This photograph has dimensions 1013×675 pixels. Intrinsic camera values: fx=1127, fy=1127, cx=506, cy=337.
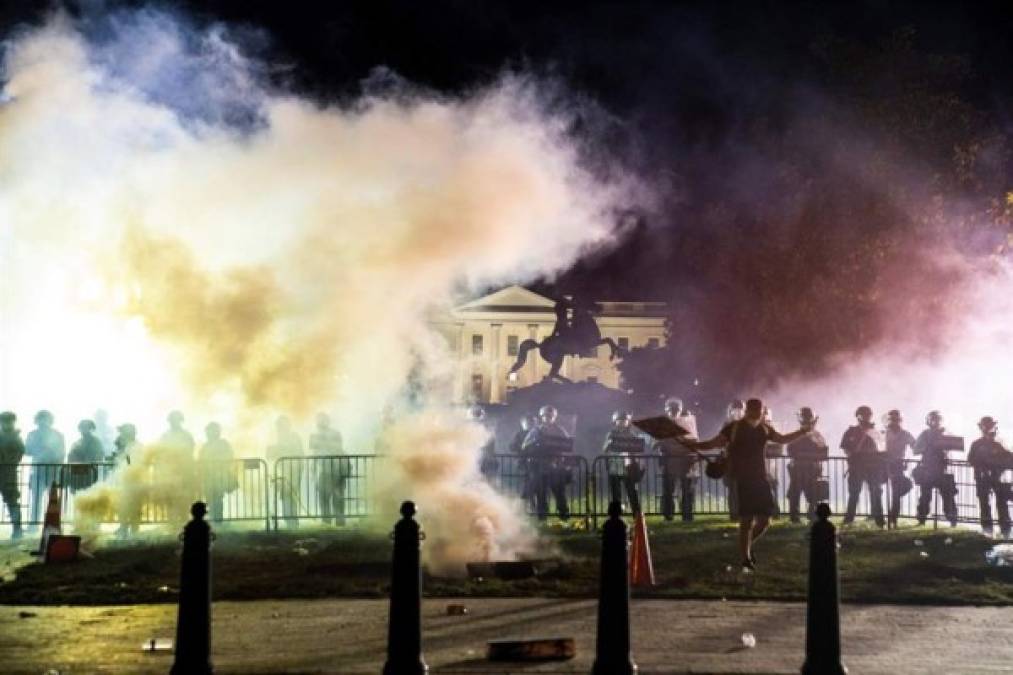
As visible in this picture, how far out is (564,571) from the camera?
1205 cm

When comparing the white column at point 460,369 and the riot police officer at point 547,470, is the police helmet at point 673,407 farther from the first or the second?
the white column at point 460,369

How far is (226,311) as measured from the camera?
23.5 m

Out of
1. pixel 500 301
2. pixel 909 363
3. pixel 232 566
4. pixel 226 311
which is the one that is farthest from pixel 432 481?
pixel 500 301

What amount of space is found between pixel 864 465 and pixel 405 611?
39.0ft

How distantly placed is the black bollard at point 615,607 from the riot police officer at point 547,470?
9942 millimetres

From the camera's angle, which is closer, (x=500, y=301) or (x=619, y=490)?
(x=619, y=490)

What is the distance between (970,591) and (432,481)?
606cm

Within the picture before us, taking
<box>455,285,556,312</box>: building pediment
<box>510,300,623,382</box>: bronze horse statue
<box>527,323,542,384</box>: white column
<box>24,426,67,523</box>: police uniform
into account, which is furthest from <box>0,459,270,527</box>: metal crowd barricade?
<box>455,285,556,312</box>: building pediment

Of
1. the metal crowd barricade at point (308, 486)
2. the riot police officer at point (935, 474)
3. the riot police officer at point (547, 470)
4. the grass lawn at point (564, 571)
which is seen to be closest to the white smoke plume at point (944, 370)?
the metal crowd barricade at point (308, 486)

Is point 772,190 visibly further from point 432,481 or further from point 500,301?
point 500,301

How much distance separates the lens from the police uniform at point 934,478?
17.1m

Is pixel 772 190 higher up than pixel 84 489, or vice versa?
pixel 772 190

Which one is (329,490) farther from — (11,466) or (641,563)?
(641,563)

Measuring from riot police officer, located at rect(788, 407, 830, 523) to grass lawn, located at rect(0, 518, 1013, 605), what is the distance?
47.3 inches
